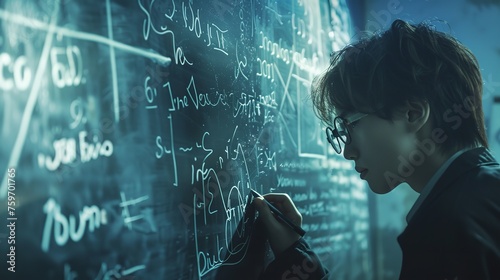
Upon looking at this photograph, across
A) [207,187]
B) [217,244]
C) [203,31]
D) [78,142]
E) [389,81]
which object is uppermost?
[203,31]

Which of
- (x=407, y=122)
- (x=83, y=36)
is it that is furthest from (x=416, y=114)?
(x=83, y=36)

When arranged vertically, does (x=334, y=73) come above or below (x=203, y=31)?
below

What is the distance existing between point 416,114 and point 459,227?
1.23 ft

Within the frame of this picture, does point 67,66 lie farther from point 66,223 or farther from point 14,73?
point 66,223

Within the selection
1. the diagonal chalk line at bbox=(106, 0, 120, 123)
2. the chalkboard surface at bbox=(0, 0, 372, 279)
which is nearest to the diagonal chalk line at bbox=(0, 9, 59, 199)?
the chalkboard surface at bbox=(0, 0, 372, 279)

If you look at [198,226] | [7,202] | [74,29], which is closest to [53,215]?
[7,202]

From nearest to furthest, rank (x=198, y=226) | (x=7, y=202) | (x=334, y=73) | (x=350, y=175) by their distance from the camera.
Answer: (x=7, y=202)
(x=198, y=226)
(x=334, y=73)
(x=350, y=175)

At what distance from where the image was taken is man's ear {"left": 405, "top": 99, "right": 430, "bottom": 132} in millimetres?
1200

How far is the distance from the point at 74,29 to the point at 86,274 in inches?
16.8

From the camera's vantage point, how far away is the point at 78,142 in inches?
32.7

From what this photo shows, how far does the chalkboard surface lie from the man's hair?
352mm

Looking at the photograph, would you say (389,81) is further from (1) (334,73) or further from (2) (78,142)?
(2) (78,142)

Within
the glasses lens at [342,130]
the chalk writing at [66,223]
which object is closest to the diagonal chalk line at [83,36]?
the chalk writing at [66,223]

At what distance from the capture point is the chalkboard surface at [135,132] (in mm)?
741
